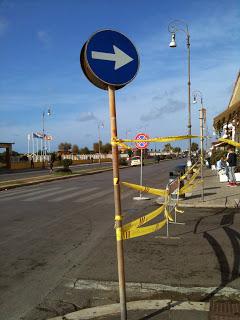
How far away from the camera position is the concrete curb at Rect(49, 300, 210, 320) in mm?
4504

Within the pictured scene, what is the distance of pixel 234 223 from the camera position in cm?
992

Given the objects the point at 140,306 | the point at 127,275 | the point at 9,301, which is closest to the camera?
the point at 140,306

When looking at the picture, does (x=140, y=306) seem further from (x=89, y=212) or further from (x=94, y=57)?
(x=89, y=212)

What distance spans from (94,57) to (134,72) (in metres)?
0.46

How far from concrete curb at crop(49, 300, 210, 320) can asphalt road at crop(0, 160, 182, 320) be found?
0.40 metres

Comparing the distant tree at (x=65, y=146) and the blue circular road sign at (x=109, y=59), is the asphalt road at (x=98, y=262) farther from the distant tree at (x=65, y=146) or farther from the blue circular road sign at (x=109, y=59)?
the distant tree at (x=65, y=146)

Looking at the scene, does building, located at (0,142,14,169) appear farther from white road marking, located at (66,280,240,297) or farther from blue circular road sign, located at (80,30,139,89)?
blue circular road sign, located at (80,30,139,89)

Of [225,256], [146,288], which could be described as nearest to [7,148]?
[225,256]

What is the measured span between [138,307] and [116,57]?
8.52 ft

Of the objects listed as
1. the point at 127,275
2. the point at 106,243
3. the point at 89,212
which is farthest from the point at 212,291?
the point at 89,212

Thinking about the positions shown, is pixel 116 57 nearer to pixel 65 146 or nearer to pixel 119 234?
pixel 119 234

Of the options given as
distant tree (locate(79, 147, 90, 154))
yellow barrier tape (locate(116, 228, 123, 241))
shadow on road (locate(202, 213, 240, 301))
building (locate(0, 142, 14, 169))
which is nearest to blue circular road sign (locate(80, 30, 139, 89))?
yellow barrier tape (locate(116, 228, 123, 241))

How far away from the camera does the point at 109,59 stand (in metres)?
4.22

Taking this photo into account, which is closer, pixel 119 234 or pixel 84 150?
pixel 119 234
